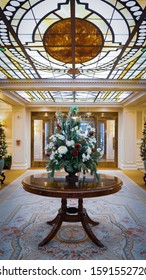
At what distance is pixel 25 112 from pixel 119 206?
6.76 metres

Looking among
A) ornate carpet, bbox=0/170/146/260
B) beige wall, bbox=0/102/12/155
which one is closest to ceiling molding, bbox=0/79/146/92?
ornate carpet, bbox=0/170/146/260

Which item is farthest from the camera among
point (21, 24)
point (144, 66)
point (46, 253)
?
point (144, 66)

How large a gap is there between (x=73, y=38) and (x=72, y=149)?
80.0 inches

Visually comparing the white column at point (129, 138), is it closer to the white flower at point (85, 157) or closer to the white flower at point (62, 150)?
the white flower at point (85, 157)

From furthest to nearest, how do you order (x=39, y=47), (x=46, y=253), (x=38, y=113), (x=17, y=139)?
(x=38, y=113) → (x=17, y=139) → (x=39, y=47) → (x=46, y=253)

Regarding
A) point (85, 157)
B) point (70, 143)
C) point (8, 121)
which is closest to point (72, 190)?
point (85, 157)

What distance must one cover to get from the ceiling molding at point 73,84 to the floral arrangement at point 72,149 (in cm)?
352

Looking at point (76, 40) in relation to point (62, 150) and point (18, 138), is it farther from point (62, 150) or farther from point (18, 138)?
point (18, 138)

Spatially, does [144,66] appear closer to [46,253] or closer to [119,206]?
[119,206]

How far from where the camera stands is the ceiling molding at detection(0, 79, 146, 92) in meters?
6.26

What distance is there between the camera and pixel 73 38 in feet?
12.1

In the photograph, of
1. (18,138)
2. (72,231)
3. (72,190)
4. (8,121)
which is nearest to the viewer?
(72,190)

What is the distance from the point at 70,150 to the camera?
9.12 ft

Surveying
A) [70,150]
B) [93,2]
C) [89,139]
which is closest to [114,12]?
[93,2]
